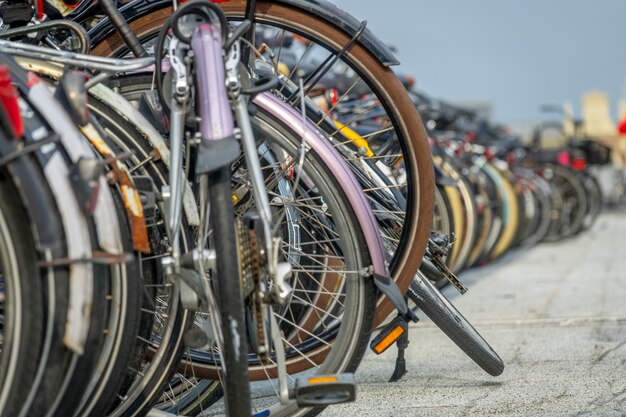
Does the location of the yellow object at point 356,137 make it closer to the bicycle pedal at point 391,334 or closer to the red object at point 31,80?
the bicycle pedal at point 391,334

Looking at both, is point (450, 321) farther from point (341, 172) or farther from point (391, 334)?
point (341, 172)

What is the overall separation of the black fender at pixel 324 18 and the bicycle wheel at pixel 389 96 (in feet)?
0.04

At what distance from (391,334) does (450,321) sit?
0.52m

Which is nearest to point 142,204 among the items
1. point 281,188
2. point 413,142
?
point 281,188

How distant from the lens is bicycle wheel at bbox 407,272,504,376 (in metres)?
3.35

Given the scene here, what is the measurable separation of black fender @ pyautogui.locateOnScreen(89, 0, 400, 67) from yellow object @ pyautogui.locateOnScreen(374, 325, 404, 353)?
687 mm

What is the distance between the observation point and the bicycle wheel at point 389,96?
2943 mm

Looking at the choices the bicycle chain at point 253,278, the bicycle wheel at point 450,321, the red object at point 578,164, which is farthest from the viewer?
the red object at point 578,164

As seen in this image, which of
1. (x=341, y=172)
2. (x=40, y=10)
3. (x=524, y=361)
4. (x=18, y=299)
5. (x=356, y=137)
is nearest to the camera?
(x=18, y=299)

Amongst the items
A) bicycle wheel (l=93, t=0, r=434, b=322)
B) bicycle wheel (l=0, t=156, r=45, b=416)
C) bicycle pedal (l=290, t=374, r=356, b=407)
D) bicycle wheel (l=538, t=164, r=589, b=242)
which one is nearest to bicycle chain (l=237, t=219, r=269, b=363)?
bicycle pedal (l=290, t=374, r=356, b=407)

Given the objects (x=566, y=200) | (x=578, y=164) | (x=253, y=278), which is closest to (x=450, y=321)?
(x=253, y=278)

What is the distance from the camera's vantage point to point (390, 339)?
9.56ft

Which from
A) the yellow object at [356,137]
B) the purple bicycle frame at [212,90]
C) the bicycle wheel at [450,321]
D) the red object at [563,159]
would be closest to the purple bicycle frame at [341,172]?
the purple bicycle frame at [212,90]

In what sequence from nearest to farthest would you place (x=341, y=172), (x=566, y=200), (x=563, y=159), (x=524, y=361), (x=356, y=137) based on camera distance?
(x=341, y=172), (x=356, y=137), (x=524, y=361), (x=566, y=200), (x=563, y=159)
